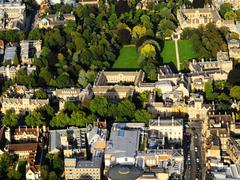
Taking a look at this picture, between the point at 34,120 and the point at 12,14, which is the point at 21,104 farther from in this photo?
the point at 12,14

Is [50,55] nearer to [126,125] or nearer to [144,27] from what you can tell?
[144,27]

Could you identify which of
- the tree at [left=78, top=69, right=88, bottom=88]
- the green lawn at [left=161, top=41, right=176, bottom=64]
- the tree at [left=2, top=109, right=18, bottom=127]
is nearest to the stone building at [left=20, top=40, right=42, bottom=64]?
the tree at [left=78, top=69, right=88, bottom=88]

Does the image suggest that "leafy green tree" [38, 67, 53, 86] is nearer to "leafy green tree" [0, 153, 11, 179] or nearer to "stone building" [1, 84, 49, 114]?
"stone building" [1, 84, 49, 114]

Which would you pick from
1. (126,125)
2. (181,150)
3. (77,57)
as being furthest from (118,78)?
(181,150)

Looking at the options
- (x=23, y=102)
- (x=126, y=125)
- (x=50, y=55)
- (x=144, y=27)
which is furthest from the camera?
(x=144, y=27)

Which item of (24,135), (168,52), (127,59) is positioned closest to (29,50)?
(127,59)

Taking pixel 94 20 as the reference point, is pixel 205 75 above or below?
below
